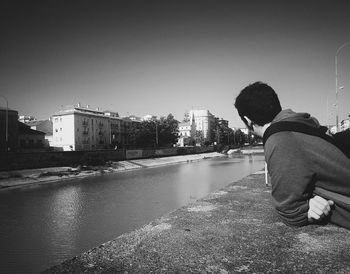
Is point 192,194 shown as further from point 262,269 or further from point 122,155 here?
point 122,155

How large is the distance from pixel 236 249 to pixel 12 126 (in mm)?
61414

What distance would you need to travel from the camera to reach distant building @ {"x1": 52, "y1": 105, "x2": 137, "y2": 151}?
72.6m

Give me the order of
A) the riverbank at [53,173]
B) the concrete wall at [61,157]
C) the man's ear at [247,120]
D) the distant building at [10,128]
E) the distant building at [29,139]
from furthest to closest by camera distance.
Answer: the distant building at [29,139] < the distant building at [10,128] < the concrete wall at [61,157] < the riverbank at [53,173] < the man's ear at [247,120]

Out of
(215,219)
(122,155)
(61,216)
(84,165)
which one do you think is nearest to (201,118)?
(122,155)

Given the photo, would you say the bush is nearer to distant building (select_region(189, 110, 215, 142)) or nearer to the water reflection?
the water reflection

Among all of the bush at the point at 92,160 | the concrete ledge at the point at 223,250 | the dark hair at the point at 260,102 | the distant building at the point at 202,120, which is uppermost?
the distant building at the point at 202,120

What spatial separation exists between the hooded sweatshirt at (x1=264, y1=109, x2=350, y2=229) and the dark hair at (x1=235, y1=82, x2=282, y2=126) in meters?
0.28

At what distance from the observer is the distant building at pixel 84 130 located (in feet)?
238

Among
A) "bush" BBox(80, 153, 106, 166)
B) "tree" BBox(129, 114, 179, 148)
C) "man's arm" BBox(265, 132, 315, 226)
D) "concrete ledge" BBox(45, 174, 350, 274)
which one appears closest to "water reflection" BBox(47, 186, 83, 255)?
"concrete ledge" BBox(45, 174, 350, 274)

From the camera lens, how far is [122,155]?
5344 centimetres

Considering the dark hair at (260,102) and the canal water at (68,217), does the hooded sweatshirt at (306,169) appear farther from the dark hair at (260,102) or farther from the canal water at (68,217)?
the canal water at (68,217)

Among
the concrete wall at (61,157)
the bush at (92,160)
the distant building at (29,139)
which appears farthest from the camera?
the distant building at (29,139)

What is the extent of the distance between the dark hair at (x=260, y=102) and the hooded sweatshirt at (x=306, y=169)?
0.28m

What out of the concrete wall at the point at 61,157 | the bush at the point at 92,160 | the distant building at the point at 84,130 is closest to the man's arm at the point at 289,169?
the concrete wall at the point at 61,157
